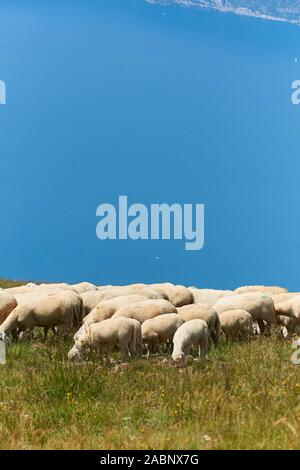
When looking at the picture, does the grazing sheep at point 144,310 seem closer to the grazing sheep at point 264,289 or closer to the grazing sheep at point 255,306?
the grazing sheep at point 255,306

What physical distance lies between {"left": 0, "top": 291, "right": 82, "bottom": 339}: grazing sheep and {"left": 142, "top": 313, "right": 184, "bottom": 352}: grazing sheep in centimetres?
296

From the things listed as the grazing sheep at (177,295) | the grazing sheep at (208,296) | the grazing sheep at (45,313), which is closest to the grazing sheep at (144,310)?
the grazing sheep at (45,313)

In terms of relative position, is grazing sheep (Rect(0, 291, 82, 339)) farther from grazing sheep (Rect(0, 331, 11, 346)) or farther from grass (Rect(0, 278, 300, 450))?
grass (Rect(0, 278, 300, 450))

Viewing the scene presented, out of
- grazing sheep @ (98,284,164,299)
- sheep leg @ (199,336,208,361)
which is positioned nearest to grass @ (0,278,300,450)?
sheep leg @ (199,336,208,361)

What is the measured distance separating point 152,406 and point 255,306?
8009 millimetres

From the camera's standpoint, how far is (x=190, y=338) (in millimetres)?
12406

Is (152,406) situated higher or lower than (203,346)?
lower

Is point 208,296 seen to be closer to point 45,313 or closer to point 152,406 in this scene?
point 45,313

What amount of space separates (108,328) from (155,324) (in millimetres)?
1206

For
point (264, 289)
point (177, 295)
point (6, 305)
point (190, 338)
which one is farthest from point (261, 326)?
point (264, 289)

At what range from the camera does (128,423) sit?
739 centimetres

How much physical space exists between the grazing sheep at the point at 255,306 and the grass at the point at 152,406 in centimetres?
445

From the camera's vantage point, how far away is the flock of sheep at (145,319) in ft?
40.9

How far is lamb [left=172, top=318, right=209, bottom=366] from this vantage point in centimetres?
1222
